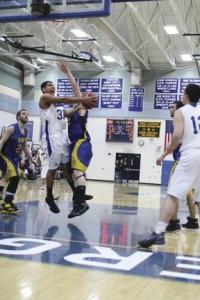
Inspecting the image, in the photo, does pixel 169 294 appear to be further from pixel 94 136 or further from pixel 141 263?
pixel 94 136

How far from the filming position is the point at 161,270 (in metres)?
4.00

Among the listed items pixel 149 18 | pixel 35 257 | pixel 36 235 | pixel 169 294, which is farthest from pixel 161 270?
pixel 149 18

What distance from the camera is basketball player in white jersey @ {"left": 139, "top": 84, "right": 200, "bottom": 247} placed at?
489 centimetres

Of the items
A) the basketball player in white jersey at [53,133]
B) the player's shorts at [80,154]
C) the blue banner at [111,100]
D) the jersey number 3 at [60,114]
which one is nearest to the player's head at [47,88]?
the basketball player in white jersey at [53,133]

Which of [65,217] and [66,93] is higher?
[66,93]

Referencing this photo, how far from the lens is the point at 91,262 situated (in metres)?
4.15

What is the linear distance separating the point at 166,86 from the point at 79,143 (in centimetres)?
1966

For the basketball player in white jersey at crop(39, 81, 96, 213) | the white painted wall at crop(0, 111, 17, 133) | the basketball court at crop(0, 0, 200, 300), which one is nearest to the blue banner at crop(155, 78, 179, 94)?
the white painted wall at crop(0, 111, 17, 133)

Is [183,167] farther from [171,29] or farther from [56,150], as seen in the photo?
[171,29]

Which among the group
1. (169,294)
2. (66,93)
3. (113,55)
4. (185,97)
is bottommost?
(169,294)

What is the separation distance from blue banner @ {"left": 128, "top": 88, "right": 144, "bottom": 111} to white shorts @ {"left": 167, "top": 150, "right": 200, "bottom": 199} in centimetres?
2107

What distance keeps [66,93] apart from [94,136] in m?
2.96

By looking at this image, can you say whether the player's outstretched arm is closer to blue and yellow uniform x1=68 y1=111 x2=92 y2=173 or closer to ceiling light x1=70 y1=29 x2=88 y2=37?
blue and yellow uniform x1=68 y1=111 x2=92 y2=173

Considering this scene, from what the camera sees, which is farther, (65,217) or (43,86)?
(65,217)
